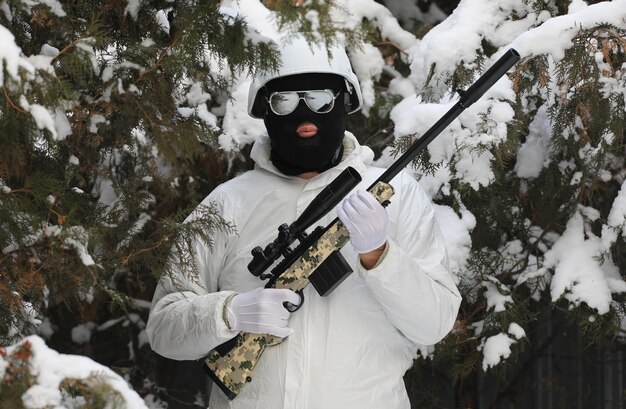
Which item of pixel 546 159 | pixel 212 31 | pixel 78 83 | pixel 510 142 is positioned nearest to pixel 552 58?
pixel 510 142

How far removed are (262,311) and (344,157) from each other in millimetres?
723

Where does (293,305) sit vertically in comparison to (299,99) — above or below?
below

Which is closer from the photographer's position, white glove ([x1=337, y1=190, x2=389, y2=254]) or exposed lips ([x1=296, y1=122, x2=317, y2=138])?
white glove ([x1=337, y1=190, x2=389, y2=254])

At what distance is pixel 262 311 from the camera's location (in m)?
3.82

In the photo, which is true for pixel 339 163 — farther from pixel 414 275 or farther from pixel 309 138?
pixel 414 275

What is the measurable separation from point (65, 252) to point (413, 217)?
1.33 metres

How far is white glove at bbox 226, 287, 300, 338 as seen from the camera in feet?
12.5

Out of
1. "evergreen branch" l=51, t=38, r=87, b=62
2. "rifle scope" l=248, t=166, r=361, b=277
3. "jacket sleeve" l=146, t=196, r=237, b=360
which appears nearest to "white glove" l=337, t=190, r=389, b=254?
"rifle scope" l=248, t=166, r=361, b=277

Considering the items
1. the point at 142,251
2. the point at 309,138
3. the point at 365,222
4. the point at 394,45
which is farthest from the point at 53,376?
the point at 394,45

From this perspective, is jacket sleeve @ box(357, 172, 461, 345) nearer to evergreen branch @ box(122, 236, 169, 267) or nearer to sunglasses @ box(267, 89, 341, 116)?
sunglasses @ box(267, 89, 341, 116)

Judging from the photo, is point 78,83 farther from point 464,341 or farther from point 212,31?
point 464,341

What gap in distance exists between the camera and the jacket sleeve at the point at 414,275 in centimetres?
373

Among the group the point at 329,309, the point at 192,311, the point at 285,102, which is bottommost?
the point at 192,311

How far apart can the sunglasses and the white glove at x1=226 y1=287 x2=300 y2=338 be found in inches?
26.1
